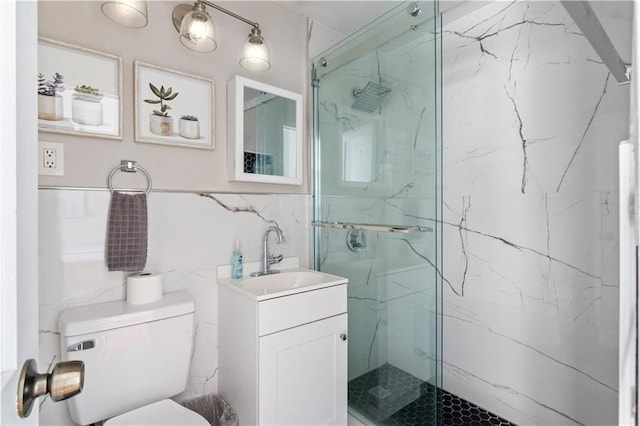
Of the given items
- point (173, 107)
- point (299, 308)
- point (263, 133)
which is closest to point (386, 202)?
point (299, 308)

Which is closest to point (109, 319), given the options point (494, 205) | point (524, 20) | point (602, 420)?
point (494, 205)

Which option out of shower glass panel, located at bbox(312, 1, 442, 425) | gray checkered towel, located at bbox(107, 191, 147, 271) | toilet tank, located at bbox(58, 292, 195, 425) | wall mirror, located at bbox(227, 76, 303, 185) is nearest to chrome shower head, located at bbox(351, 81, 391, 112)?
shower glass panel, located at bbox(312, 1, 442, 425)

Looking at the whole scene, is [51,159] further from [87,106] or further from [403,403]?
[403,403]

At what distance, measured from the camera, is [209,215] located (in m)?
1.65

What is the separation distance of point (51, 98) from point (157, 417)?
50.1 inches

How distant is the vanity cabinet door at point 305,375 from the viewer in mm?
1372

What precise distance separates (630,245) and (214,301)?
1.60 metres

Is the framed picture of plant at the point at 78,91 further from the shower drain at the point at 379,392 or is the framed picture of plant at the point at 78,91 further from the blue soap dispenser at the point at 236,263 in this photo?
the shower drain at the point at 379,392

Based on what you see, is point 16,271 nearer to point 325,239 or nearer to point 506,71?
point 325,239

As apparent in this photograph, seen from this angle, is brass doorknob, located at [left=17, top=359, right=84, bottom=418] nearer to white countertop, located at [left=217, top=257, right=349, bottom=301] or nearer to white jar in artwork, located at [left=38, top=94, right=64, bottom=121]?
white countertop, located at [left=217, top=257, right=349, bottom=301]

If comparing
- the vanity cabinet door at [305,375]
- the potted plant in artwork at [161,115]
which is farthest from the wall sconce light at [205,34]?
the vanity cabinet door at [305,375]

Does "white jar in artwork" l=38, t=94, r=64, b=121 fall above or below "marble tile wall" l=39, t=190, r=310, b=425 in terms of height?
above

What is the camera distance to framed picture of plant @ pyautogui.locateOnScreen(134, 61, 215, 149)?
1452 millimetres

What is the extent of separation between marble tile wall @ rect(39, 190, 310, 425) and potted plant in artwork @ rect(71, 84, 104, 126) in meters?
0.29
